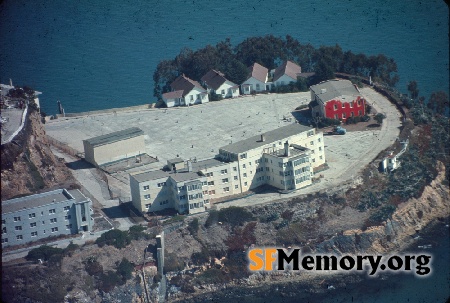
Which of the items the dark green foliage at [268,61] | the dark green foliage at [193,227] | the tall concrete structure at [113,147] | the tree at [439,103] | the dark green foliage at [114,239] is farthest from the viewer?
the dark green foliage at [268,61]

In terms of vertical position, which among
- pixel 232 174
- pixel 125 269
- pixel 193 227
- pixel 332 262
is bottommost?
pixel 332 262

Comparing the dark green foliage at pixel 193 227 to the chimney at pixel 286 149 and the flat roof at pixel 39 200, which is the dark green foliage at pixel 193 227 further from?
the chimney at pixel 286 149

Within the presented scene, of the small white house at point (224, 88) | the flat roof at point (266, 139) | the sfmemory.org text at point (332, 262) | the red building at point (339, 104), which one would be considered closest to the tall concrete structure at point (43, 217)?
the sfmemory.org text at point (332, 262)

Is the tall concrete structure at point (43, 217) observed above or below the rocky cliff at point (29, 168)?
below

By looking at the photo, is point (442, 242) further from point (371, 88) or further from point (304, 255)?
point (371, 88)

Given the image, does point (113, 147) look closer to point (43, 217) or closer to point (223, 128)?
point (223, 128)

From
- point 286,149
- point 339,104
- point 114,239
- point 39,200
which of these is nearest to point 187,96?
point 339,104

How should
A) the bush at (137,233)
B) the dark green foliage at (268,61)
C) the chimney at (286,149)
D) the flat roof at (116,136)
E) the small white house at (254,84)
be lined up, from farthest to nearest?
the dark green foliage at (268,61) → the small white house at (254,84) → the flat roof at (116,136) → the chimney at (286,149) → the bush at (137,233)

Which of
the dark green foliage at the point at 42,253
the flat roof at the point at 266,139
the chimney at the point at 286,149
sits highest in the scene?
the flat roof at the point at 266,139
